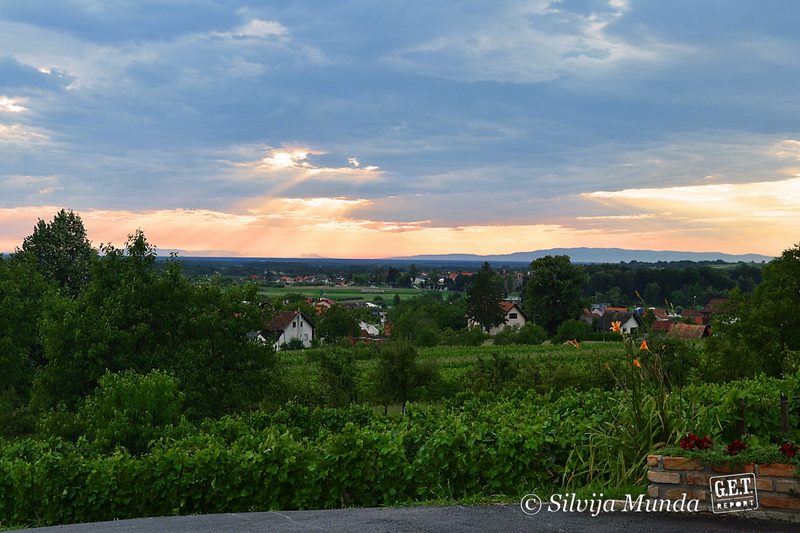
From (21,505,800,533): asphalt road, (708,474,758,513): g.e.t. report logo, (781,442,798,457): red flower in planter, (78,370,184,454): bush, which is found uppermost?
(781,442,798,457): red flower in planter

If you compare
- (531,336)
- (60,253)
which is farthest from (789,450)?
(531,336)

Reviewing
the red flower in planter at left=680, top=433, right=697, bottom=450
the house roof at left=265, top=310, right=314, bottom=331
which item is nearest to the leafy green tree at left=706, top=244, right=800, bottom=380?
the red flower in planter at left=680, top=433, right=697, bottom=450

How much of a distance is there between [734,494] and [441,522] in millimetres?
3079

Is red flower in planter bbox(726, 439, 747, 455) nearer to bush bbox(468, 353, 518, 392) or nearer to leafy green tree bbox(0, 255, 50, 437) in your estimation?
bush bbox(468, 353, 518, 392)

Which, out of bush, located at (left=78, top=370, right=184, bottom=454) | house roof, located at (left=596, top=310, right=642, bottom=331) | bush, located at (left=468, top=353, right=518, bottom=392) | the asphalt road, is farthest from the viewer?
bush, located at (left=468, top=353, right=518, bottom=392)

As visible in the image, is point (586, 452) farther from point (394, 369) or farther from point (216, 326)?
point (394, 369)

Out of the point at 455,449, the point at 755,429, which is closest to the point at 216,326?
the point at 455,449

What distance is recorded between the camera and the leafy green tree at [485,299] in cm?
11350

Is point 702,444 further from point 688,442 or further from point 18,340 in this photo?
point 18,340

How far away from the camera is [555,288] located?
97500mm

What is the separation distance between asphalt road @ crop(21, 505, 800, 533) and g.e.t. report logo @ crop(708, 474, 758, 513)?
0.11 m

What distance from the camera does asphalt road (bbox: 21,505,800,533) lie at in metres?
7.24

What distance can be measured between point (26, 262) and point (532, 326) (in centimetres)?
5955

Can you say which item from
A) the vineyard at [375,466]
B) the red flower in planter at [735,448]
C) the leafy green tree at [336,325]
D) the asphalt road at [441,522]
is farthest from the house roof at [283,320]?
the red flower in planter at [735,448]
